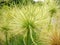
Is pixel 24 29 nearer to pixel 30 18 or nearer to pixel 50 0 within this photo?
pixel 30 18

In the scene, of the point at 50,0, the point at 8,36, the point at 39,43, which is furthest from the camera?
the point at 50,0

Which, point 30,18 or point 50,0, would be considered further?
point 50,0

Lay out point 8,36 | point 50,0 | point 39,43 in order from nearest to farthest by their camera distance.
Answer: point 39,43 < point 8,36 < point 50,0

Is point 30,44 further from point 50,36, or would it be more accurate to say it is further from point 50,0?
point 50,0

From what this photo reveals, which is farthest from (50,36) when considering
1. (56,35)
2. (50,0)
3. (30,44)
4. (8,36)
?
(50,0)

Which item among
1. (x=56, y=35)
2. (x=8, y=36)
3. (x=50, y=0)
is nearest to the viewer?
(x=56, y=35)

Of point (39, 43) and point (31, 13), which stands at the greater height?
point (31, 13)

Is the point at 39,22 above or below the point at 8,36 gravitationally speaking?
above

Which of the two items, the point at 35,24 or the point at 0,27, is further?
the point at 0,27

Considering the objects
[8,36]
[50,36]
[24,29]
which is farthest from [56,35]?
[8,36]
